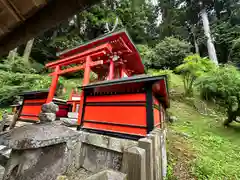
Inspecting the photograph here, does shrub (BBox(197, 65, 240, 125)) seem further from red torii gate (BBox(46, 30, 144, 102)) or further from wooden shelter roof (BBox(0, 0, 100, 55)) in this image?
wooden shelter roof (BBox(0, 0, 100, 55))

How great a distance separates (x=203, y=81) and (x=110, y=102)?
7072 mm

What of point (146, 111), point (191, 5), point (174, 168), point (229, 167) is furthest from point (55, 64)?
point (191, 5)

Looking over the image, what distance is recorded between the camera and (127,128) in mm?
3102

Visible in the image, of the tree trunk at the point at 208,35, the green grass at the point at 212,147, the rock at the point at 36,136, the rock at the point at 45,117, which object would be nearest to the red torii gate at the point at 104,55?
the rock at the point at 45,117

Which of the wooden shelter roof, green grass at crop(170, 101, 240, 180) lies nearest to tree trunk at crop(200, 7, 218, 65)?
green grass at crop(170, 101, 240, 180)

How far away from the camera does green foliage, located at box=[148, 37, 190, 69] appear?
15547 millimetres

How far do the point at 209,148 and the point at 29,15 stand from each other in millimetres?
5927

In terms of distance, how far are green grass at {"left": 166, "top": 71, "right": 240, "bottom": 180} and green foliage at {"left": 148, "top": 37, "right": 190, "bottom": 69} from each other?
9.93 meters

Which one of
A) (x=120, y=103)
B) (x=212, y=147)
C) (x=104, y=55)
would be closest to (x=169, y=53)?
(x=104, y=55)

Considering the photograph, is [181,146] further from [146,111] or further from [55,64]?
[55,64]

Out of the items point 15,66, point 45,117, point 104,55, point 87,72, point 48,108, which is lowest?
point 45,117

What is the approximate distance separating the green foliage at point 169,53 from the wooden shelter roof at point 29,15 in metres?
17.1

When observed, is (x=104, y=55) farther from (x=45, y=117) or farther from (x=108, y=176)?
(x=108, y=176)

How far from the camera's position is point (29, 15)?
25.1 inches
